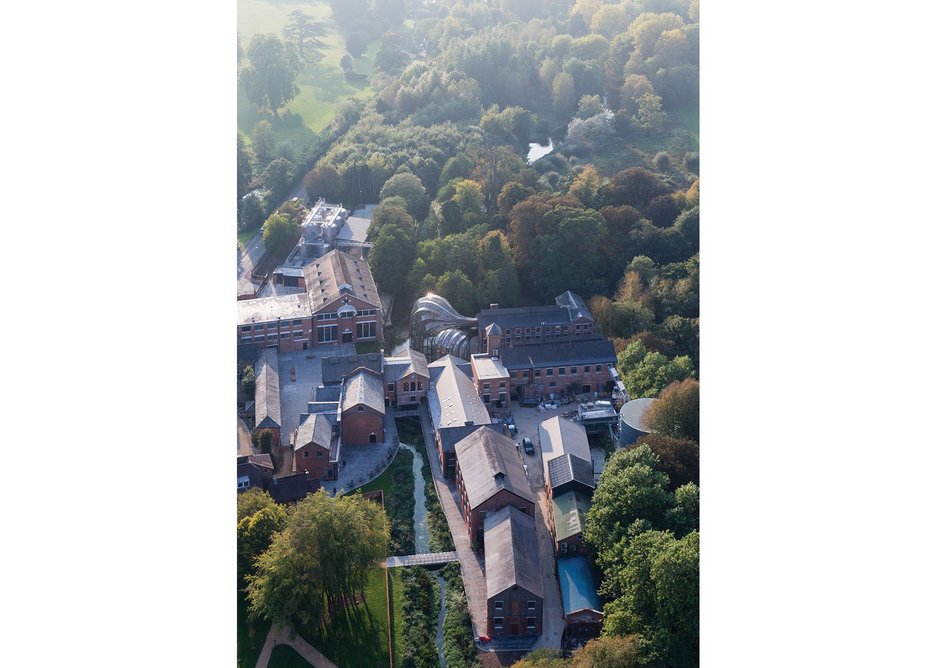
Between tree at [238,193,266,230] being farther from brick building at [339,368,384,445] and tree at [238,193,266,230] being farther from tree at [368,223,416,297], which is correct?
brick building at [339,368,384,445]

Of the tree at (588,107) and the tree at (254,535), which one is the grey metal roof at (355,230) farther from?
the tree at (254,535)


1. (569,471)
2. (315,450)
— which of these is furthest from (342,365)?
(569,471)

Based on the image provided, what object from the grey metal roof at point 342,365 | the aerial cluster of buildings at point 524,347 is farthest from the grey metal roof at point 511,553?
the grey metal roof at point 342,365

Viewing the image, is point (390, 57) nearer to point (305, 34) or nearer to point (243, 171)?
point (305, 34)

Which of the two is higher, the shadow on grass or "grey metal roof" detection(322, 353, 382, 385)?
A: "grey metal roof" detection(322, 353, 382, 385)

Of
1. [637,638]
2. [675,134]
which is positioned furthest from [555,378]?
[675,134]

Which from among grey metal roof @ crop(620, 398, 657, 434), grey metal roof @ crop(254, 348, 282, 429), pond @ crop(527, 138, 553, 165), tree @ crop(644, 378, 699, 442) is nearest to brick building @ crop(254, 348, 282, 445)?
grey metal roof @ crop(254, 348, 282, 429)
